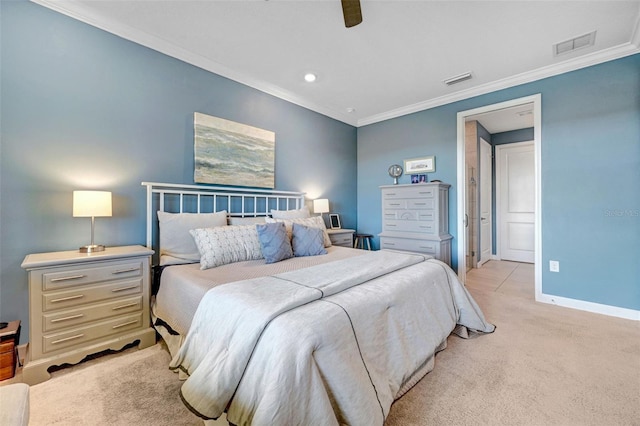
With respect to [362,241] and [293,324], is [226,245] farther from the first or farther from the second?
[362,241]

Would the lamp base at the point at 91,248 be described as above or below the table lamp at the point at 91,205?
below

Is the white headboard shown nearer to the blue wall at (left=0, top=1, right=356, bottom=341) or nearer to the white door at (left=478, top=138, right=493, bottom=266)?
the blue wall at (left=0, top=1, right=356, bottom=341)

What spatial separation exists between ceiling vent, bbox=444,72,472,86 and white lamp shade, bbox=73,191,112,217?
3.82m

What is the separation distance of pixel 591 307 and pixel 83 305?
15.3 feet

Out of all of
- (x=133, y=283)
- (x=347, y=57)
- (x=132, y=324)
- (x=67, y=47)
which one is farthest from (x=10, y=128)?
(x=347, y=57)

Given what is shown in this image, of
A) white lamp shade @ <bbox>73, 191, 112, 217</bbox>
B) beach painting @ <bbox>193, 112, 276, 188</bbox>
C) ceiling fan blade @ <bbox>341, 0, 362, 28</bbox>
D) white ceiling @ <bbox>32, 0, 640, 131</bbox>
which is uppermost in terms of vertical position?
white ceiling @ <bbox>32, 0, 640, 131</bbox>

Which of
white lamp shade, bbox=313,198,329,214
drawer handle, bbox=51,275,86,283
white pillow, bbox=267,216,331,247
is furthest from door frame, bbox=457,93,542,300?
drawer handle, bbox=51,275,86,283

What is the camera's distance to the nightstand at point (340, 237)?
366 cm

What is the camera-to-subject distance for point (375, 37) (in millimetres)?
2434

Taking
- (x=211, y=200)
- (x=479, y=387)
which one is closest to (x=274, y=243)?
(x=211, y=200)

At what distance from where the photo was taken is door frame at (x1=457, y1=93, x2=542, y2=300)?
121 inches

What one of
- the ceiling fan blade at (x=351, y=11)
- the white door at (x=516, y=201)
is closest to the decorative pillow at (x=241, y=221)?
the ceiling fan blade at (x=351, y=11)

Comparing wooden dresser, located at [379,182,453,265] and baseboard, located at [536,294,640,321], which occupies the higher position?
wooden dresser, located at [379,182,453,265]

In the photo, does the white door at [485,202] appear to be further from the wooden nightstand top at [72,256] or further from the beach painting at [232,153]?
the wooden nightstand top at [72,256]
